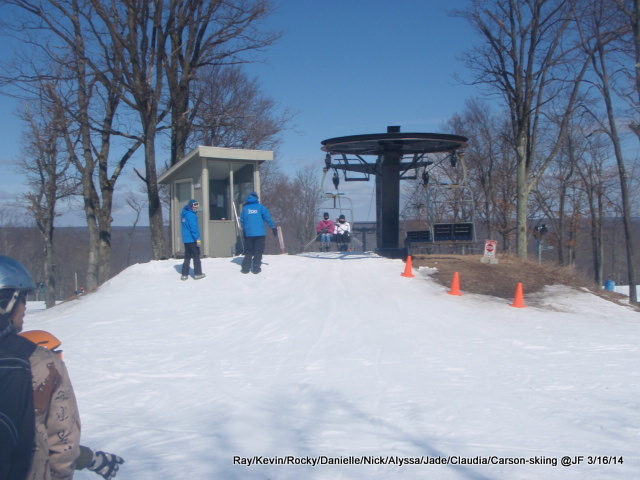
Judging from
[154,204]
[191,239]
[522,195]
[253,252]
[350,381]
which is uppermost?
[522,195]

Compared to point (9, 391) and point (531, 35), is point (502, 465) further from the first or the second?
point (531, 35)

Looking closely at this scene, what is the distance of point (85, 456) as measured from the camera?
9.21ft

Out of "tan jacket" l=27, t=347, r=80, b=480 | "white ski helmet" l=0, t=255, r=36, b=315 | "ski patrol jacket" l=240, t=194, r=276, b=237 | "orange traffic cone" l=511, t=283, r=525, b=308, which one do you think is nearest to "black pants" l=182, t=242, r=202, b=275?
"ski patrol jacket" l=240, t=194, r=276, b=237

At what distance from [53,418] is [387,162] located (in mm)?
14178

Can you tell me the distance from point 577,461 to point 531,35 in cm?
1826

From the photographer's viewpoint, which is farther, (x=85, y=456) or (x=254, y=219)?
(x=254, y=219)

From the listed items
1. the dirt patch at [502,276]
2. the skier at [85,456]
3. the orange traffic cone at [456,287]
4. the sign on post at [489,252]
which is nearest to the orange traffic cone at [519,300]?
the dirt patch at [502,276]

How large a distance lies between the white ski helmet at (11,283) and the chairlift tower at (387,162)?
12.3 m

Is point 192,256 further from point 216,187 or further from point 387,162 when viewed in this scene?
point 387,162

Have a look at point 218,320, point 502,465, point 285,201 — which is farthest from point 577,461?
point 285,201

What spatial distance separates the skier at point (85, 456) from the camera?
8.55ft

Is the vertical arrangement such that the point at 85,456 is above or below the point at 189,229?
below

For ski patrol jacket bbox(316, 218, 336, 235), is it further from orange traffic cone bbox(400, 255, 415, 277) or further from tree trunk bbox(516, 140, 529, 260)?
tree trunk bbox(516, 140, 529, 260)

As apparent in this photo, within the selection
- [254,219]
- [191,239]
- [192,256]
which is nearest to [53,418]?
[191,239]
